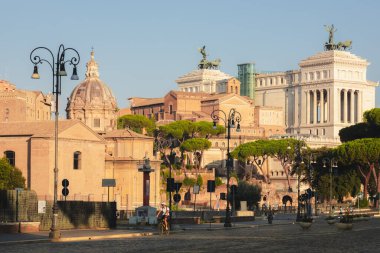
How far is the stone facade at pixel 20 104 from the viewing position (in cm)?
15938

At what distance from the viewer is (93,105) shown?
144750 mm

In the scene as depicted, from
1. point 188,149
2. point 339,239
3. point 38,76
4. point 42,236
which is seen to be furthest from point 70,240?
point 188,149

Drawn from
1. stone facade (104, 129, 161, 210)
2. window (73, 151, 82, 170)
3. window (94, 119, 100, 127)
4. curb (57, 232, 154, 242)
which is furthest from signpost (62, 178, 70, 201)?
window (94, 119, 100, 127)

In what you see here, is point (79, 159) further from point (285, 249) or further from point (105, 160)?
point (285, 249)

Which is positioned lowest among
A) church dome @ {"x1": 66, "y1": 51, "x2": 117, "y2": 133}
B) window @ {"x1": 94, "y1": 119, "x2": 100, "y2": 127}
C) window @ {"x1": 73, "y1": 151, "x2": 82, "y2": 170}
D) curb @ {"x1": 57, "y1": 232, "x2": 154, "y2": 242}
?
curb @ {"x1": 57, "y1": 232, "x2": 154, "y2": 242}

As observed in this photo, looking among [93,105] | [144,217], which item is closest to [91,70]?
[93,105]

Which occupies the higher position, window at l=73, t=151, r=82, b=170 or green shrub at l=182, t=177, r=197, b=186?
window at l=73, t=151, r=82, b=170

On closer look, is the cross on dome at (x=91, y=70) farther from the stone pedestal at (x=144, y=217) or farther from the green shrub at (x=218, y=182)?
the stone pedestal at (x=144, y=217)

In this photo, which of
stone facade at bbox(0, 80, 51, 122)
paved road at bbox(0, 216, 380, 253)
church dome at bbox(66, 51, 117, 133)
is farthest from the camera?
stone facade at bbox(0, 80, 51, 122)

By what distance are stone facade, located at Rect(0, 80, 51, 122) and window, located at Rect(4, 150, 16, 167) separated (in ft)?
179

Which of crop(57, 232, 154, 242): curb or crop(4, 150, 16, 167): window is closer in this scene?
crop(57, 232, 154, 242): curb

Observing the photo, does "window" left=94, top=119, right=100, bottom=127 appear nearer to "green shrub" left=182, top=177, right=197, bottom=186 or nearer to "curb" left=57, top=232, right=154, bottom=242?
"green shrub" left=182, top=177, right=197, bottom=186

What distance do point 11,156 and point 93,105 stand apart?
1717 inches

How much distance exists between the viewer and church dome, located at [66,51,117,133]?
144625 mm
